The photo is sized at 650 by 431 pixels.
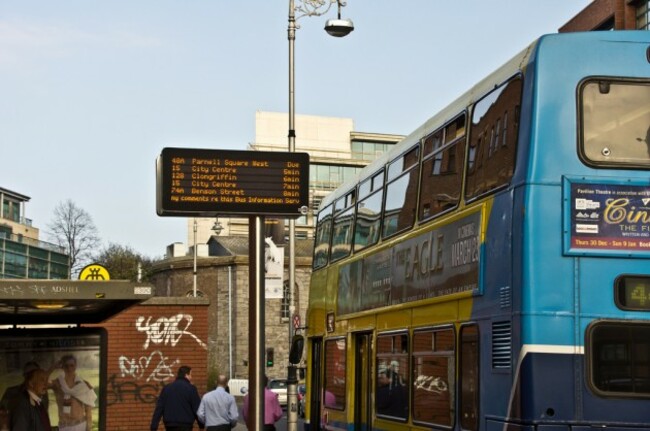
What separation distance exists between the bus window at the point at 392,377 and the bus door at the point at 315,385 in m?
4.33

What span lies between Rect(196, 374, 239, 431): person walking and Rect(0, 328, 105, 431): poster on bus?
514cm

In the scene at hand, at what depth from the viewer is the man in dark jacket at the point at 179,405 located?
18.1 meters

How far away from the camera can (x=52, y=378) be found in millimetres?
13023

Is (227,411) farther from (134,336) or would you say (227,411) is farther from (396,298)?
(134,336)

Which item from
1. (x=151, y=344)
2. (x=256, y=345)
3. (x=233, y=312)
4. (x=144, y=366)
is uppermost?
(x=233, y=312)

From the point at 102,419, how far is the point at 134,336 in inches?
594

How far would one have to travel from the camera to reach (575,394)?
9484 mm

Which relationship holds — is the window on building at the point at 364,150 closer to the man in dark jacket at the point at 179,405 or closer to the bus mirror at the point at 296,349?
the bus mirror at the point at 296,349

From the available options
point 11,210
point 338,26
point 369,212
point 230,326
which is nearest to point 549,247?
point 369,212

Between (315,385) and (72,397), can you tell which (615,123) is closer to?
(72,397)

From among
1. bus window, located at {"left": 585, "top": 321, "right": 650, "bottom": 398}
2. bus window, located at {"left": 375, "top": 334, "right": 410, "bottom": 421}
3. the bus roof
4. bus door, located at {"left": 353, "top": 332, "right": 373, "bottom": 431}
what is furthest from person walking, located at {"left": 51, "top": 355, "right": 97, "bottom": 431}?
bus window, located at {"left": 585, "top": 321, "right": 650, "bottom": 398}

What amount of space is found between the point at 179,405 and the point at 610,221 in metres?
9.88

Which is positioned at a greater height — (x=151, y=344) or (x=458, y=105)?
(x=458, y=105)

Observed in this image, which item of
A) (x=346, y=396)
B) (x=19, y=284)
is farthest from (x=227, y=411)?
(x=19, y=284)
